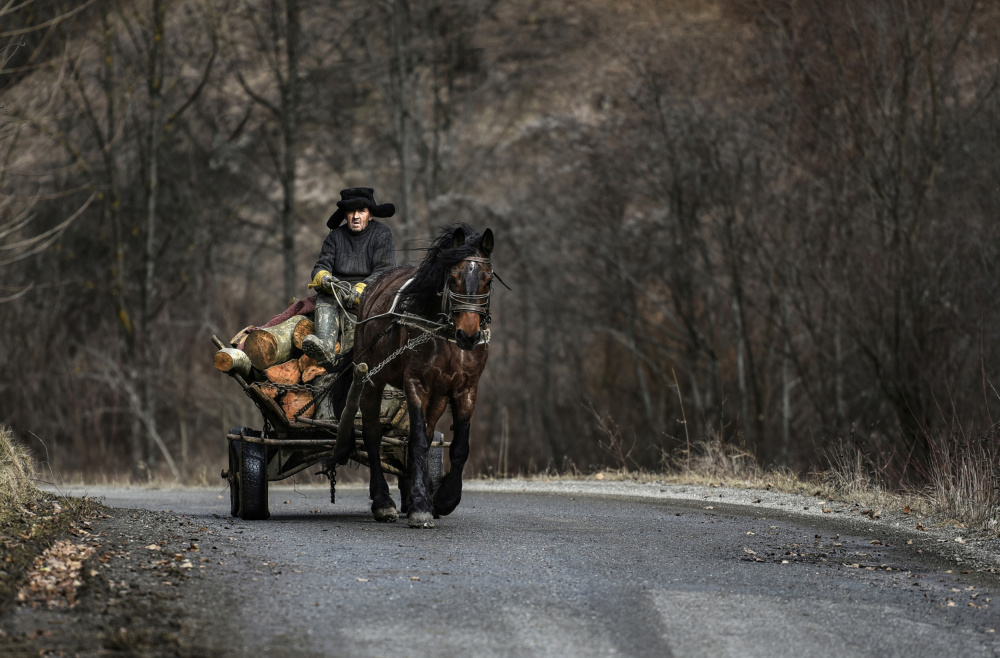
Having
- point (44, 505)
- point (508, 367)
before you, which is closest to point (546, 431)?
point (508, 367)

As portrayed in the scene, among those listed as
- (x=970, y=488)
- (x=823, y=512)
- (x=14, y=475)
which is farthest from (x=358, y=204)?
(x=970, y=488)

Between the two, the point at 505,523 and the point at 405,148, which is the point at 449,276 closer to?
the point at 505,523

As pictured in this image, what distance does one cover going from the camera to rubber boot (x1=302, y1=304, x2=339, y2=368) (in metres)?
11.1

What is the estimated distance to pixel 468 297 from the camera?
9.66 metres

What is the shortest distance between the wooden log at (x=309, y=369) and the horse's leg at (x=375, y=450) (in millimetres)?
904

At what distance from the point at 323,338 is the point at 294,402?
2.09 ft

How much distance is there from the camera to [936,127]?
21266mm

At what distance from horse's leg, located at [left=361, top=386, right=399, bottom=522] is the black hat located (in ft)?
6.08

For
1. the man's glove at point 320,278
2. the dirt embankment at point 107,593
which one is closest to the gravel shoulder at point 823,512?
the man's glove at point 320,278

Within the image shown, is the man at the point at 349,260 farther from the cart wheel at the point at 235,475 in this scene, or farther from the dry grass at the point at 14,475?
the dry grass at the point at 14,475

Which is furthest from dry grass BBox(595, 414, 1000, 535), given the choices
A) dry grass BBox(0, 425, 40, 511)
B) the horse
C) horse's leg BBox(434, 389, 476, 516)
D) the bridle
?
dry grass BBox(0, 425, 40, 511)

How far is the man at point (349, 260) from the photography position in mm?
11266

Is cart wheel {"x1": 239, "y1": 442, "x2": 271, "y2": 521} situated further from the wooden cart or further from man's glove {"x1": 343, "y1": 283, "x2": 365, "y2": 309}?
man's glove {"x1": 343, "y1": 283, "x2": 365, "y2": 309}

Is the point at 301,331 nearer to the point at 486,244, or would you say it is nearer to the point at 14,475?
the point at 486,244
